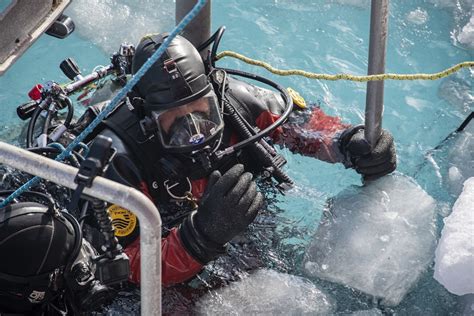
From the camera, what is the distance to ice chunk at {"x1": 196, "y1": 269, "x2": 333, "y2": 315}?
9.04 ft

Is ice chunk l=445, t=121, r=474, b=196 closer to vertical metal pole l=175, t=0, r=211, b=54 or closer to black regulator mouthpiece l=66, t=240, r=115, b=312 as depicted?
vertical metal pole l=175, t=0, r=211, b=54

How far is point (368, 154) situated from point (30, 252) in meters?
1.69

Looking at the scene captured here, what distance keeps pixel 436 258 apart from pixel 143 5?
357 centimetres

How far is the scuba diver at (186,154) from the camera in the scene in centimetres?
256

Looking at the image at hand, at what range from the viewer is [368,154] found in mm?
3104

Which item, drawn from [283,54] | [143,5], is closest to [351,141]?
[283,54]

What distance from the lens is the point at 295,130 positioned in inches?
137

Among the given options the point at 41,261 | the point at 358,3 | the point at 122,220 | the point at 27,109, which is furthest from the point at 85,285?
the point at 358,3

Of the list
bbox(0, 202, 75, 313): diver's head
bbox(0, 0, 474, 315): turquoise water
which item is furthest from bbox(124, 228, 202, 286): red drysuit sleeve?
bbox(0, 0, 474, 315): turquoise water

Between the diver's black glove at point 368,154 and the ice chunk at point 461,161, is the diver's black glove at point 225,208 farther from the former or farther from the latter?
the ice chunk at point 461,161

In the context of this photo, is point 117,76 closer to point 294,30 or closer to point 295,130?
point 295,130

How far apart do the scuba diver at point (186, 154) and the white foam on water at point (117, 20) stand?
7.49 feet

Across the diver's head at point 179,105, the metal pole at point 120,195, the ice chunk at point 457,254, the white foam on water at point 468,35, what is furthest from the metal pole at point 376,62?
the white foam on water at point 468,35

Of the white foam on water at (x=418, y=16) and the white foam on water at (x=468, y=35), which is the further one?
the white foam on water at (x=418, y=16)
